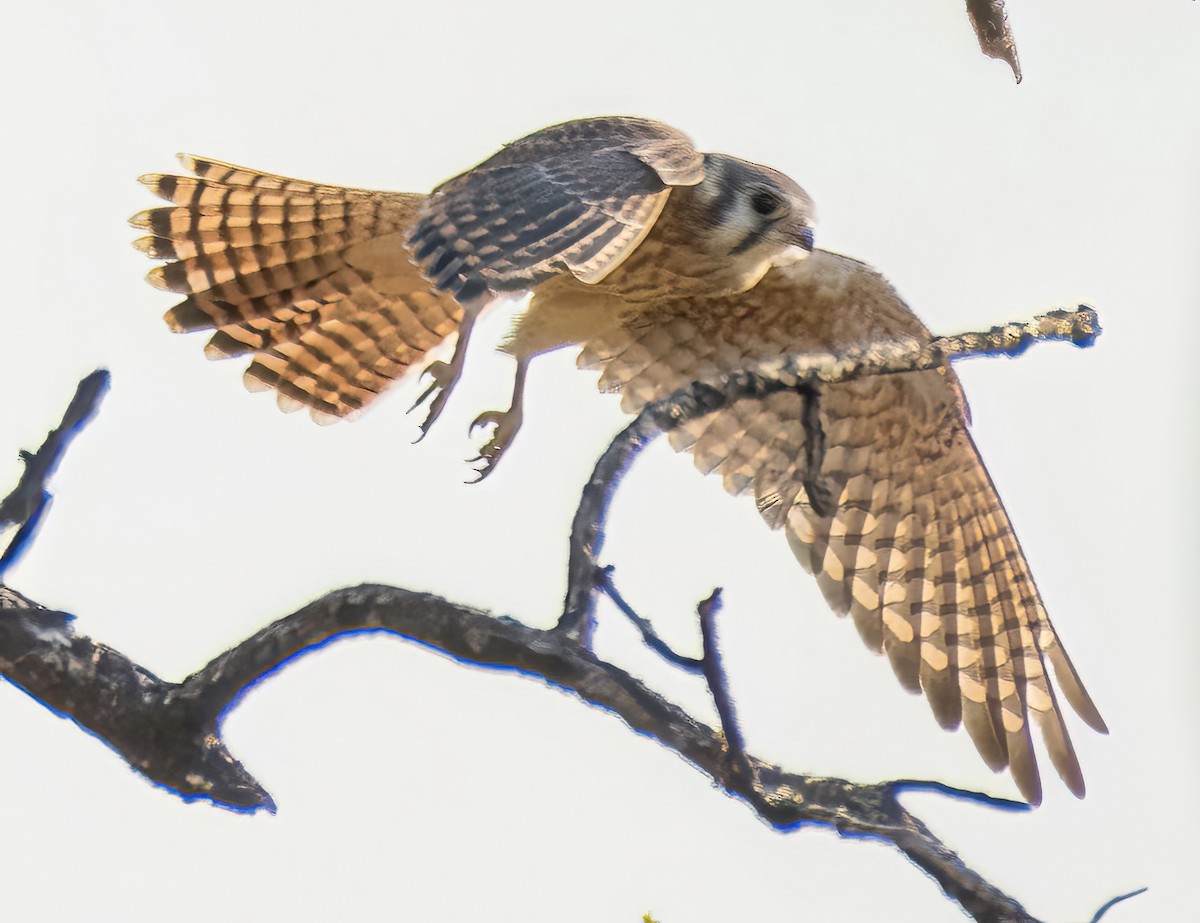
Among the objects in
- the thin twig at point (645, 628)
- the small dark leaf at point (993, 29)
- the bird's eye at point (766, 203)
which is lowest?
the thin twig at point (645, 628)

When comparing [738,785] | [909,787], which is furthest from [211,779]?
[909,787]

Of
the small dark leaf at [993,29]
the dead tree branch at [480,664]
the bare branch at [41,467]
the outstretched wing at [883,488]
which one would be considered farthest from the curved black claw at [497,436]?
the small dark leaf at [993,29]

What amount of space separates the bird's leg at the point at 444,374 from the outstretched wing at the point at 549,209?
7 centimetres

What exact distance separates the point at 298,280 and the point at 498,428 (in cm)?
25

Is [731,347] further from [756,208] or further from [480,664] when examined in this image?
[480,664]

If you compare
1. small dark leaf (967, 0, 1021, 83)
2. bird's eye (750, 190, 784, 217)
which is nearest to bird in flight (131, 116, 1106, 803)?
bird's eye (750, 190, 784, 217)

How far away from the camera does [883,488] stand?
120cm

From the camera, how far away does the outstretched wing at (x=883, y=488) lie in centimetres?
109

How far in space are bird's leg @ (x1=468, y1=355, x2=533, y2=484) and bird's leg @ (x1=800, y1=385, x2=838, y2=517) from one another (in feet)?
1.03

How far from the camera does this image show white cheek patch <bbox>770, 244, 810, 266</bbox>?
1.03m

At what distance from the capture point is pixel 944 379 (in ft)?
3.76

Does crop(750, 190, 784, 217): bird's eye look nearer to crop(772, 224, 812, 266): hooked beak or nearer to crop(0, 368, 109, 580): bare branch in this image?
crop(772, 224, 812, 266): hooked beak

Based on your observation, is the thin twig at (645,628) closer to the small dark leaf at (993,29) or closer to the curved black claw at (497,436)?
the curved black claw at (497,436)

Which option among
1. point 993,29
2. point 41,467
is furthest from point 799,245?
point 41,467
